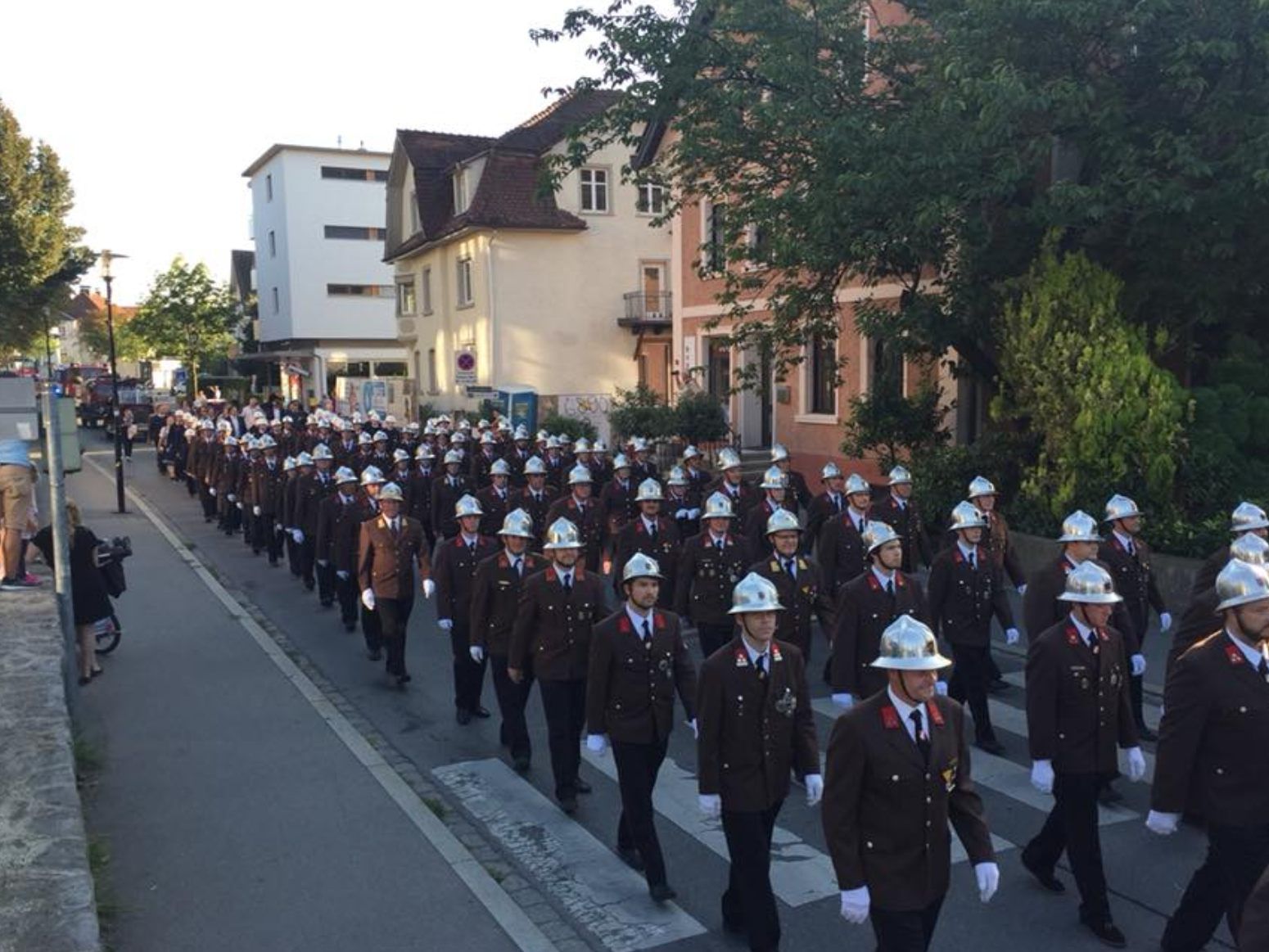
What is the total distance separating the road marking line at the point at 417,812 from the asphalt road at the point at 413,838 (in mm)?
122

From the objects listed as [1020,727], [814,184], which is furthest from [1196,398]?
[1020,727]

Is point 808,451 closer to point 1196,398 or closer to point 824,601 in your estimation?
point 1196,398

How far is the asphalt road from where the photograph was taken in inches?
234

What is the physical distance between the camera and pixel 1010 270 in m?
15.9

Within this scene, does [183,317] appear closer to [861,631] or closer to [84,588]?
[84,588]

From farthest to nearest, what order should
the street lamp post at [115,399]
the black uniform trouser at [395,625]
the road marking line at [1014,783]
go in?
the street lamp post at [115,399] < the black uniform trouser at [395,625] < the road marking line at [1014,783]

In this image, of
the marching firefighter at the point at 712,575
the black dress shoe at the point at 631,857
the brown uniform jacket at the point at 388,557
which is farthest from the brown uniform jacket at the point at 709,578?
the black dress shoe at the point at 631,857

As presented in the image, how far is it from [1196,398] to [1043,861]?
10.4 metres

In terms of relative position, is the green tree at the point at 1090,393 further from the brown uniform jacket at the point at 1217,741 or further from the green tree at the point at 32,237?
the green tree at the point at 32,237

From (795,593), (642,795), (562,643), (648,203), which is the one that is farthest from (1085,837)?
(648,203)

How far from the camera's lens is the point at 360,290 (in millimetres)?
59281

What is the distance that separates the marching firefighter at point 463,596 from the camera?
959cm

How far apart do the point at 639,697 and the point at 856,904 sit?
2132 mm

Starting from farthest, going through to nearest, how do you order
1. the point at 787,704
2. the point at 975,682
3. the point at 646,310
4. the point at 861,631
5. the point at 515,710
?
the point at 646,310
the point at 975,682
the point at 515,710
the point at 861,631
the point at 787,704
